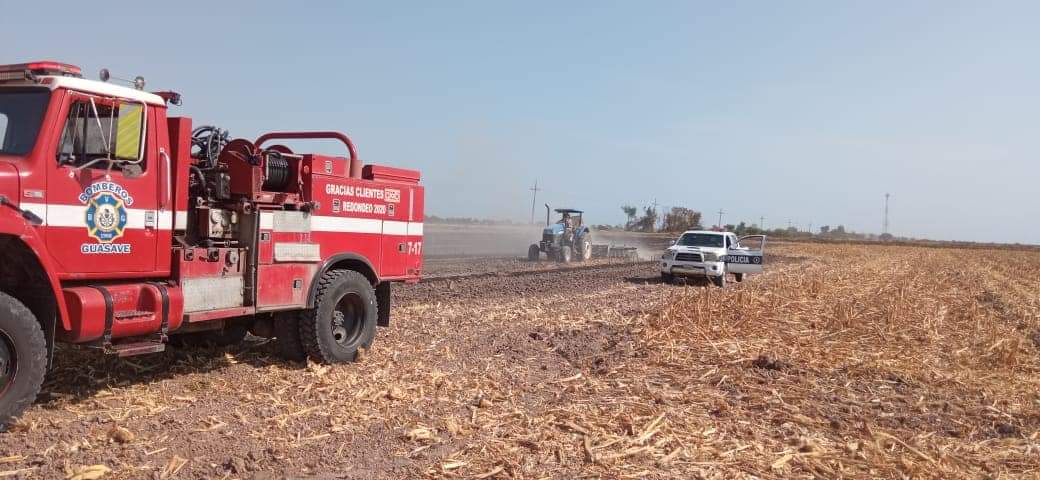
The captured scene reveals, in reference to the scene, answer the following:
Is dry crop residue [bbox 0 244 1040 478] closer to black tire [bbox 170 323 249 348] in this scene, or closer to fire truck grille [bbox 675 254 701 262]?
black tire [bbox 170 323 249 348]

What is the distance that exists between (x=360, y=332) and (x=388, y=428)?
111 inches

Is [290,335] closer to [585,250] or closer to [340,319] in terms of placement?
[340,319]

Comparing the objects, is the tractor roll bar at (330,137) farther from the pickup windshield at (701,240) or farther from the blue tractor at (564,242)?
the blue tractor at (564,242)

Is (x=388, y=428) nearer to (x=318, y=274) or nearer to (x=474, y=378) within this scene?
(x=474, y=378)

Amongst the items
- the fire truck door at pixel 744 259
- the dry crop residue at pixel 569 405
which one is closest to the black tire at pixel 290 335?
the dry crop residue at pixel 569 405

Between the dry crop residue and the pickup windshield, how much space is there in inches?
353

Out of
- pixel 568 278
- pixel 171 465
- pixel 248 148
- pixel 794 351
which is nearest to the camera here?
pixel 171 465

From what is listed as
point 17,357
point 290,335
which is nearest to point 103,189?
point 17,357

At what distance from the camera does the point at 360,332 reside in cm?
859

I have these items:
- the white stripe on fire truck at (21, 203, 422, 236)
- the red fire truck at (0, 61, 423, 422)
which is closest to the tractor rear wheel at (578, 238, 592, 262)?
the white stripe on fire truck at (21, 203, 422, 236)

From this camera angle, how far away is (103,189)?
235 inches

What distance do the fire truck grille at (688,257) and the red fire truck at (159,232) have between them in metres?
12.8

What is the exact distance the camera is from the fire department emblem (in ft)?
19.3

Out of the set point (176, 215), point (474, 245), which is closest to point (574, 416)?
point (176, 215)
